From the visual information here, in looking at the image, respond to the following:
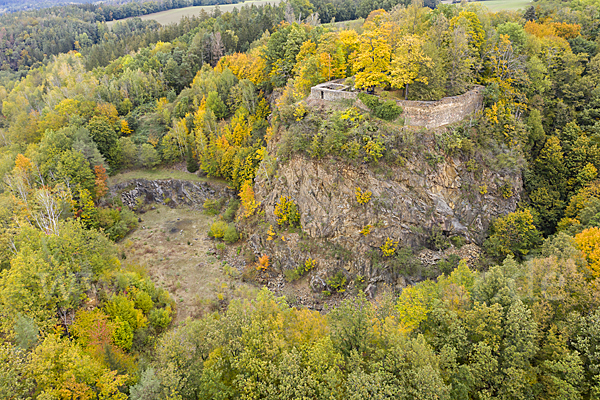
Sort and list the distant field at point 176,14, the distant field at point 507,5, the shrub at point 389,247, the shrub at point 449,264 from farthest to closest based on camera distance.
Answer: the distant field at point 176,14 → the distant field at point 507,5 → the shrub at point 389,247 → the shrub at point 449,264

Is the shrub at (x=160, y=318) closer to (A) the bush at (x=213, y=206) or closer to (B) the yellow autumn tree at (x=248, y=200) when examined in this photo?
(B) the yellow autumn tree at (x=248, y=200)

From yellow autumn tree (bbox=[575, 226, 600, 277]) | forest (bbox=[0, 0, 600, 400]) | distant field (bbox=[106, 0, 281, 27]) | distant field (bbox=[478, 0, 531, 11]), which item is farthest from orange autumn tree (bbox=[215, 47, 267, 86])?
distant field (bbox=[106, 0, 281, 27])

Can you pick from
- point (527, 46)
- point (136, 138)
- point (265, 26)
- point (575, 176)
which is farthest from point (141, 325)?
point (265, 26)

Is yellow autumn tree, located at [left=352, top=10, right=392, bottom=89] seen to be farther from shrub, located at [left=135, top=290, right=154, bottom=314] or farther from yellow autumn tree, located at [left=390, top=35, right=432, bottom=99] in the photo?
shrub, located at [left=135, top=290, right=154, bottom=314]

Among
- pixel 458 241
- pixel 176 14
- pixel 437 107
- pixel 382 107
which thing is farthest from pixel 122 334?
pixel 176 14

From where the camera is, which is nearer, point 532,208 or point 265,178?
point 532,208

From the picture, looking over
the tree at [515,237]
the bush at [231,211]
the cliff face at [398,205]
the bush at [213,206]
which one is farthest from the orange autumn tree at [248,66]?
the tree at [515,237]

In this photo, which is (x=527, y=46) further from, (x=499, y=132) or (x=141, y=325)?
(x=141, y=325)
